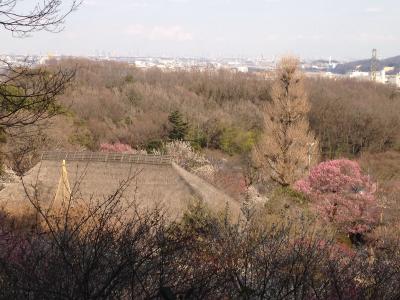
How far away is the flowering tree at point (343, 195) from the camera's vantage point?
14211 millimetres

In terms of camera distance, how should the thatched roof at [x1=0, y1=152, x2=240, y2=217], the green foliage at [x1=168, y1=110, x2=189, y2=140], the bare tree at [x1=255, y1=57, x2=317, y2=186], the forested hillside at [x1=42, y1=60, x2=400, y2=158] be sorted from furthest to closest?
the forested hillside at [x1=42, y1=60, x2=400, y2=158] < the green foliage at [x1=168, y1=110, x2=189, y2=140] < the bare tree at [x1=255, y1=57, x2=317, y2=186] < the thatched roof at [x1=0, y1=152, x2=240, y2=217]

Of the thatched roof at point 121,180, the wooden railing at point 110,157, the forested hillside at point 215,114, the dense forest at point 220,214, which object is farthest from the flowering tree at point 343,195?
the forested hillside at point 215,114

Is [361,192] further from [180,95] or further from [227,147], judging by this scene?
[180,95]

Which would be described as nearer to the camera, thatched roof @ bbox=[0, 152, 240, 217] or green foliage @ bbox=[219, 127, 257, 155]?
thatched roof @ bbox=[0, 152, 240, 217]

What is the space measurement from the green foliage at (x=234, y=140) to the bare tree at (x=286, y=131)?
10315 millimetres

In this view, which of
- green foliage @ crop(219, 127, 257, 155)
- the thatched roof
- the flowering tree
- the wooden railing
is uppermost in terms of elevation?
the wooden railing

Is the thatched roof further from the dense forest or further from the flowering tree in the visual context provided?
the flowering tree

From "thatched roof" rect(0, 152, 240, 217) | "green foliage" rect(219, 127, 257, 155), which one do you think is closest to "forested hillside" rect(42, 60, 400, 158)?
"green foliage" rect(219, 127, 257, 155)

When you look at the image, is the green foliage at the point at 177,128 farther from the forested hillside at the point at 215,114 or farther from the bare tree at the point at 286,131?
the bare tree at the point at 286,131

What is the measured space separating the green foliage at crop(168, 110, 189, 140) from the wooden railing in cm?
1433

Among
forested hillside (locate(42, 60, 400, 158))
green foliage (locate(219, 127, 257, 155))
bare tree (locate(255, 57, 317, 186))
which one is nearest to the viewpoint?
bare tree (locate(255, 57, 317, 186))

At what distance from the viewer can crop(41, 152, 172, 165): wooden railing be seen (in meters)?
12.2

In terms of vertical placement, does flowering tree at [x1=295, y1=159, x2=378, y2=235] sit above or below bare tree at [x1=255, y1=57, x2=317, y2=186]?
below

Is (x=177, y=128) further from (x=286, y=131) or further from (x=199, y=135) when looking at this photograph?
(x=286, y=131)
